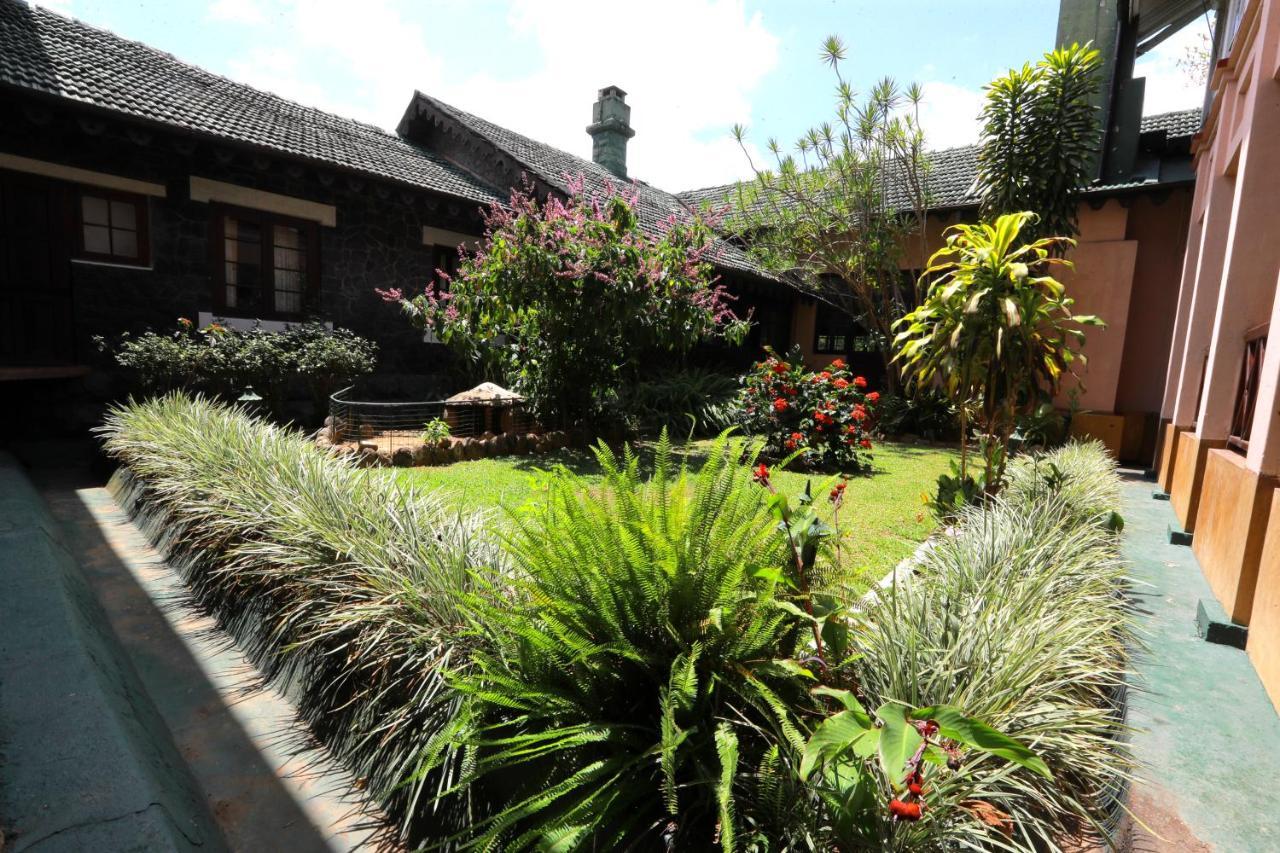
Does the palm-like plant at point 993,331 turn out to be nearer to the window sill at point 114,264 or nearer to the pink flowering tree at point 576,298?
the pink flowering tree at point 576,298

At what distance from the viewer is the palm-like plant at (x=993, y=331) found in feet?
13.9

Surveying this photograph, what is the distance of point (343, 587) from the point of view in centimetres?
276

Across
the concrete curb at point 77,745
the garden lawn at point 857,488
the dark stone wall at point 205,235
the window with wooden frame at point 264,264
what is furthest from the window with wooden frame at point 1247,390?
the window with wooden frame at point 264,264

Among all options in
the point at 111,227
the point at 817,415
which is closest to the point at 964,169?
the point at 817,415

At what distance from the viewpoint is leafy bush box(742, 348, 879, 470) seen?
779 cm

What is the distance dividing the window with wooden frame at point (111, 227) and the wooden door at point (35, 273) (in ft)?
0.56

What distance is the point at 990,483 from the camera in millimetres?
4805

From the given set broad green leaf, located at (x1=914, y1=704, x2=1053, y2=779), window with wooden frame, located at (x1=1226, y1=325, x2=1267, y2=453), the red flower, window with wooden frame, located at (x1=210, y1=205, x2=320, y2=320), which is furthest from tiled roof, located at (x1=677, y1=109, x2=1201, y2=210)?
the red flower

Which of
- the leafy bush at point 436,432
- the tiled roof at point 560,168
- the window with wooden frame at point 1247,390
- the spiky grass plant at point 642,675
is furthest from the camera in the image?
the tiled roof at point 560,168

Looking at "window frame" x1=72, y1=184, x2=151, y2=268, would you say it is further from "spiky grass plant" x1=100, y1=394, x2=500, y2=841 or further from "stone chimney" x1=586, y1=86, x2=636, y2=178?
"stone chimney" x1=586, y1=86, x2=636, y2=178

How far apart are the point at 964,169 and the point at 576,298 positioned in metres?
10.5

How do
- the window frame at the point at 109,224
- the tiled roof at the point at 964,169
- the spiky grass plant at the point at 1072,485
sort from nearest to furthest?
the spiky grass plant at the point at 1072,485 < the window frame at the point at 109,224 < the tiled roof at the point at 964,169

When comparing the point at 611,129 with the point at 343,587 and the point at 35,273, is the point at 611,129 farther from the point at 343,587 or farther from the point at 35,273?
the point at 343,587

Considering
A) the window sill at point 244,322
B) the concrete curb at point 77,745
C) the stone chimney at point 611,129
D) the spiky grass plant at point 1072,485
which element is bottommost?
the concrete curb at point 77,745
